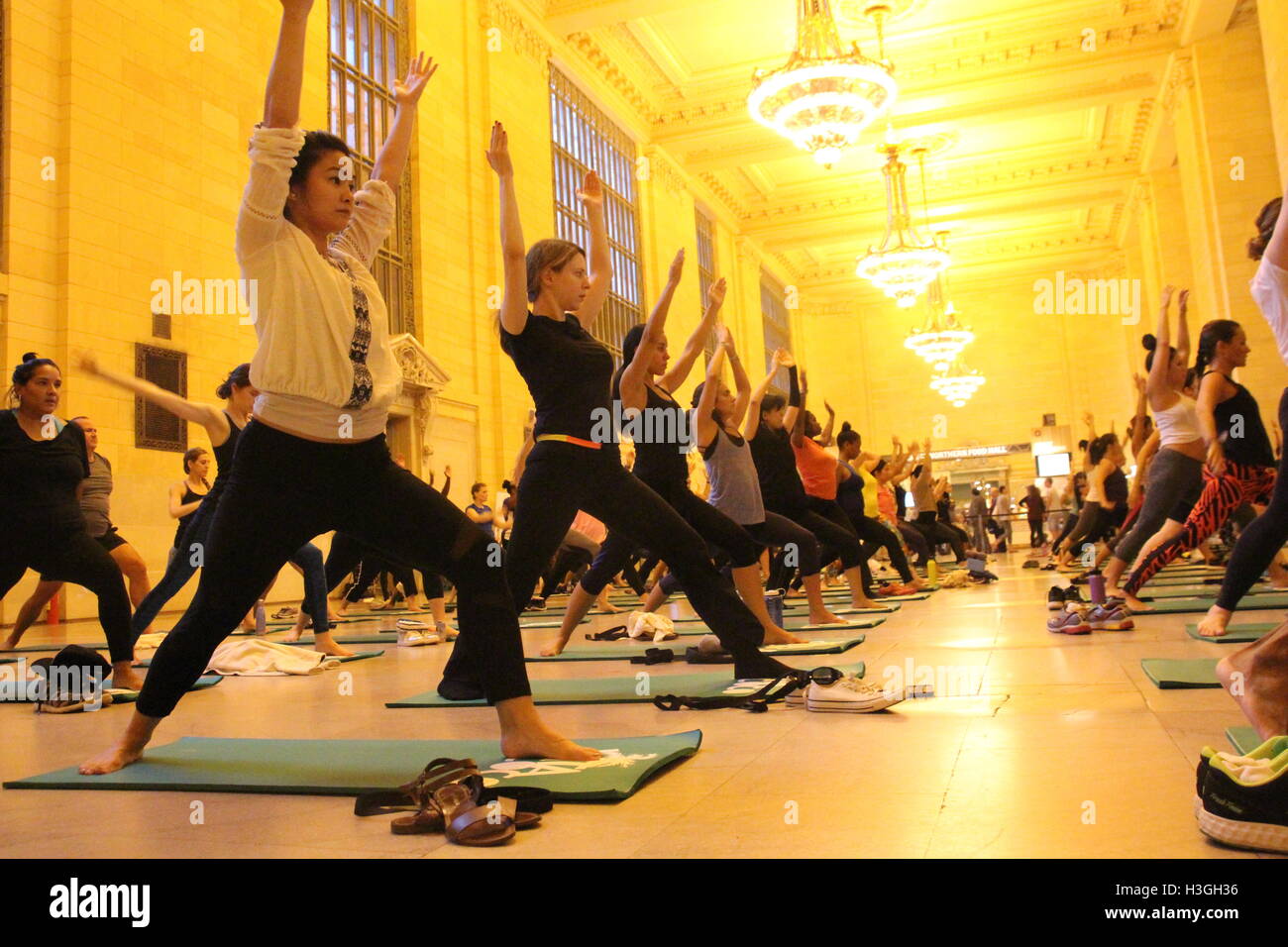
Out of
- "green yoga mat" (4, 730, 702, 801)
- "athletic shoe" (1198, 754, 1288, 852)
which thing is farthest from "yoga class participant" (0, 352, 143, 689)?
"athletic shoe" (1198, 754, 1288, 852)

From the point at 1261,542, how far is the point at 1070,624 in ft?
5.46

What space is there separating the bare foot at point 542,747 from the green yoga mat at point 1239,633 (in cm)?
314

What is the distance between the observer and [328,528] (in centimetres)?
269

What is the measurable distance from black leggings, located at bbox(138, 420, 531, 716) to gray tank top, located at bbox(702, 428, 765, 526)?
3002mm

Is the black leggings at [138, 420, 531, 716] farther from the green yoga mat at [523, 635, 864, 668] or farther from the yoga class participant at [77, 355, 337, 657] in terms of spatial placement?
the green yoga mat at [523, 635, 864, 668]

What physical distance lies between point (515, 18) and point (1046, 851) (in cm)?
1776

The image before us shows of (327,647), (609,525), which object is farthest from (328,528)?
(327,647)

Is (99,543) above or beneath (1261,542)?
above

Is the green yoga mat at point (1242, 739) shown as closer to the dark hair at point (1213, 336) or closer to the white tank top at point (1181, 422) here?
the dark hair at point (1213, 336)

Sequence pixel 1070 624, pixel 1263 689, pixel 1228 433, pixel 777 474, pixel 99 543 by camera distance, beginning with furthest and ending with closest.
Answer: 1. pixel 777 474
2. pixel 1228 433
3. pixel 1070 624
4. pixel 99 543
5. pixel 1263 689

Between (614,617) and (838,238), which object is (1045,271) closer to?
(838,238)

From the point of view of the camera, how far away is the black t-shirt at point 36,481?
162 inches

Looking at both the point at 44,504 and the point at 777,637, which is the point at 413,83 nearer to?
the point at 44,504

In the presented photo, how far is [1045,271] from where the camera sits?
110 feet
